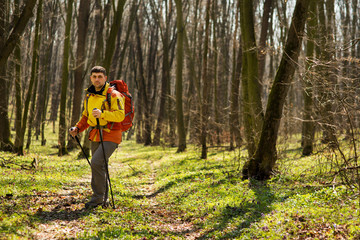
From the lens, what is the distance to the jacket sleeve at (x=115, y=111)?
19.6ft

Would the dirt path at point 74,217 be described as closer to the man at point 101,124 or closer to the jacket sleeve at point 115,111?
the man at point 101,124

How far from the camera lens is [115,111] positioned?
607 cm

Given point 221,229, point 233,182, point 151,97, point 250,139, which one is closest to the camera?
point 221,229

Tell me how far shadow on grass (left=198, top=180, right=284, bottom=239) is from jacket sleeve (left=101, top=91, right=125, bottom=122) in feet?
8.67

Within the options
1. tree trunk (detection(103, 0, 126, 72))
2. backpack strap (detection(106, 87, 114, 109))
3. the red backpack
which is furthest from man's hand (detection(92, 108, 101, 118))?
tree trunk (detection(103, 0, 126, 72))

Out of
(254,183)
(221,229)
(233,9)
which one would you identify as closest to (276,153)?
(254,183)

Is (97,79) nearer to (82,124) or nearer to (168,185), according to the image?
(82,124)

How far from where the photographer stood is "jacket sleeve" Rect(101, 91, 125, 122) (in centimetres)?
597

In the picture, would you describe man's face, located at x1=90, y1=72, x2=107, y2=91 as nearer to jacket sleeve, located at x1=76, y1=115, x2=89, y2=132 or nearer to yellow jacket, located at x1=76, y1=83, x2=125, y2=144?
yellow jacket, located at x1=76, y1=83, x2=125, y2=144

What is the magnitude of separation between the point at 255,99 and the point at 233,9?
2049 cm

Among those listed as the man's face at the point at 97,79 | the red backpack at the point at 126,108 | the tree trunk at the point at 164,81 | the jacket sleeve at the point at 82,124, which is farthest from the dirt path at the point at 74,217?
the tree trunk at the point at 164,81

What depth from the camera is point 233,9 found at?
28578 millimetres

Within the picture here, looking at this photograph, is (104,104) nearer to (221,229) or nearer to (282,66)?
(221,229)

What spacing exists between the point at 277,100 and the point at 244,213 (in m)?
3.57
